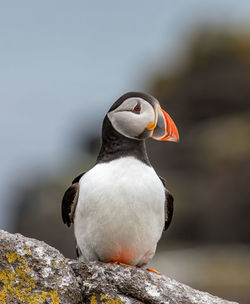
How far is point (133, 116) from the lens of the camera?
529 cm

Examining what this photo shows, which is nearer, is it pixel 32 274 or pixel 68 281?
pixel 32 274

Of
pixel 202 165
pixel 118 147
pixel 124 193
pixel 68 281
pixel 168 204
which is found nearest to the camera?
pixel 68 281

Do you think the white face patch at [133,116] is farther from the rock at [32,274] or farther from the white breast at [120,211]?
the rock at [32,274]

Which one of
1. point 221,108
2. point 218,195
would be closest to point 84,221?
point 218,195

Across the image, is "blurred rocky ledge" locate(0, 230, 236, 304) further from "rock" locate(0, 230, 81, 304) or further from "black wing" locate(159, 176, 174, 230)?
"black wing" locate(159, 176, 174, 230)

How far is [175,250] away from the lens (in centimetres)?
2036

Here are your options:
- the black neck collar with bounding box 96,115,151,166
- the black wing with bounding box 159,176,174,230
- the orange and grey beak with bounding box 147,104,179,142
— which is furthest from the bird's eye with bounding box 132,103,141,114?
the black wing with bounding box 159,176,174,230

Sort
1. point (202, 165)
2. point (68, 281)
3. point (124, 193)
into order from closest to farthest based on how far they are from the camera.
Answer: point (68, 281) < point (124, 193) < point (202, 165)

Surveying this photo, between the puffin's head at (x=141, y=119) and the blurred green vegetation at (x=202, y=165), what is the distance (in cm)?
1305

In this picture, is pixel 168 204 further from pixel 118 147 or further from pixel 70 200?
pixel 70 200

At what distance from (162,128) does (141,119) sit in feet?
0.64

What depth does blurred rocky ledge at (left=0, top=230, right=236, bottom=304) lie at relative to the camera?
175 inches

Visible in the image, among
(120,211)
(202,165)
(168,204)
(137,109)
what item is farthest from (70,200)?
(202,165)

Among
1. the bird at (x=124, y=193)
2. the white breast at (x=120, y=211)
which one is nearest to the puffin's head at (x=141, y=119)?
the bird at (x=124, y=193)
